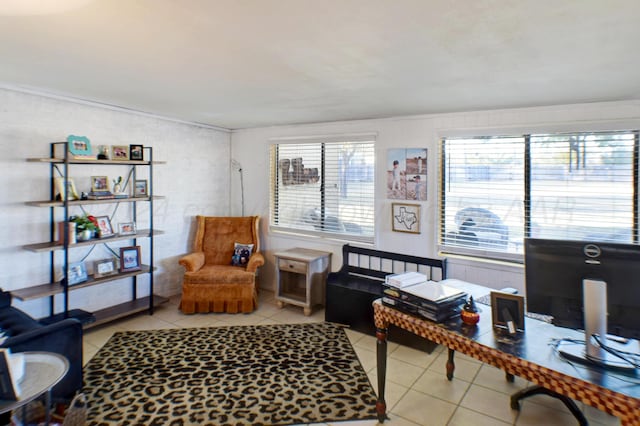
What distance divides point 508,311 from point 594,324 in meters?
0.37

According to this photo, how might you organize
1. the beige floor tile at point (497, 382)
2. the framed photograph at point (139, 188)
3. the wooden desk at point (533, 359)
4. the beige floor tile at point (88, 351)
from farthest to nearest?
the framed photograph at point (139, 188) < the beige floor tile at point (88, 351) < the beige floor tile at point (497, 382) < the wooden desk at point (533, 359)

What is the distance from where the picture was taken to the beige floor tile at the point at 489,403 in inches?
95.7

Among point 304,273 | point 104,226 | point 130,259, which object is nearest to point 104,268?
point 130,259

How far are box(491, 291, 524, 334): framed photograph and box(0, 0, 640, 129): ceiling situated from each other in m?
1.36

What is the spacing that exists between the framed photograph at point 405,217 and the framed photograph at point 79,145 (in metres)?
3.25

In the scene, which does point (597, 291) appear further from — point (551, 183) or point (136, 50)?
point (136, 50)

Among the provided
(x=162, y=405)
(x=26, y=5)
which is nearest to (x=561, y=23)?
(x=26, y=5)

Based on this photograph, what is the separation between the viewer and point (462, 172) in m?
3.77

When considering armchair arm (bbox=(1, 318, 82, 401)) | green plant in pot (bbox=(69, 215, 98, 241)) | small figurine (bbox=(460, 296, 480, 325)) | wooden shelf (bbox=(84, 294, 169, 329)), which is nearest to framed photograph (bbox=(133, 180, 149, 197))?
green plant in pot (bbox=(69, 215, 98, 241))

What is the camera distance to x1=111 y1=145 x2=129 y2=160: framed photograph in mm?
3734

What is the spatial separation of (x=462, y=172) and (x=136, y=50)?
3.14 meters

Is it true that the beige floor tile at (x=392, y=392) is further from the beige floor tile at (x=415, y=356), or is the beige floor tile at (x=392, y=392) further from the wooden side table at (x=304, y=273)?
the wooden side table at (x=304, y=273)

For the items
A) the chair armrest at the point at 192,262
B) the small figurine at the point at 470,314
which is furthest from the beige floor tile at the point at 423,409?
the chair armrest at the point at 192,262

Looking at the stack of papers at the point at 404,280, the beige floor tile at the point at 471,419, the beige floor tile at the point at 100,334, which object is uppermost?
the stack of papers at the point at 404,280
